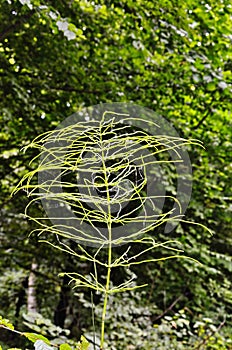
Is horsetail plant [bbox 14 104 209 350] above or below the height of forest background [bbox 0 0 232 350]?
above

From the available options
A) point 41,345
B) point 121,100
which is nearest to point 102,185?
point 41,345

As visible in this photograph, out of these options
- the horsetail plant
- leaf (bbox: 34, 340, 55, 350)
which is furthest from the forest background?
leaf (bbox: 34, 340, 55, 350)

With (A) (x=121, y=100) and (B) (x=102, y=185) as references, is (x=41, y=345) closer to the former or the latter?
(B) (x=102, y=185)

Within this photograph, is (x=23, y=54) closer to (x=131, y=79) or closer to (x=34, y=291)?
(x=131, y=79)

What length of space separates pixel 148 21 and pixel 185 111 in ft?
2.29

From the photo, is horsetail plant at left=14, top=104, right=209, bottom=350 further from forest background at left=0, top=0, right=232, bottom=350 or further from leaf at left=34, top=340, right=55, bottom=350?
forest background at left=0, top=0, right=232, bottom=350

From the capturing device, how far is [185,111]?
7.98 ft

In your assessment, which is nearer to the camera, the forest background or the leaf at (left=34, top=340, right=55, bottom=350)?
the leaf at (left=34, top=340, right=55, bottom=350)

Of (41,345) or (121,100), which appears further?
(121,100)

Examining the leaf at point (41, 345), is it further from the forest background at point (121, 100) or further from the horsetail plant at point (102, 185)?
the forest background at point (121, 100)

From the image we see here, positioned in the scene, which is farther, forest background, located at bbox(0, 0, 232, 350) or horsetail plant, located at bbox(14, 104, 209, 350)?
forest background, located at bbox(0, 0, 232, 350)

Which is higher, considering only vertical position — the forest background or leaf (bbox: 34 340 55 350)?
leaf (bbox: 34 340 55 350)

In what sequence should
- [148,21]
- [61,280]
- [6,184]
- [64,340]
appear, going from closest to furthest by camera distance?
[64,340] → [148,21] → [6,184] → [61,280]

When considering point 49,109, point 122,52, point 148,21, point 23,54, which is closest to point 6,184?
point 49,109
